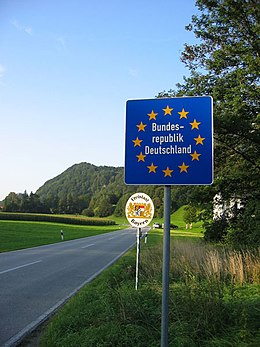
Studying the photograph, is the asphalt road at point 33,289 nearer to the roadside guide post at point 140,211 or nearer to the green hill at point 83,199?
the roadside guide post at point 140,211

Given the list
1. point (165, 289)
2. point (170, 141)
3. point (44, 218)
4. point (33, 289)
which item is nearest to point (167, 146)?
point (170, 141)

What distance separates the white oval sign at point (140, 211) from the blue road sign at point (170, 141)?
5.74 meters

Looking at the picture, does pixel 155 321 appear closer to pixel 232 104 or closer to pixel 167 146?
pixel 167 146

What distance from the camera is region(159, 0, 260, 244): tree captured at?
1455 centimetres

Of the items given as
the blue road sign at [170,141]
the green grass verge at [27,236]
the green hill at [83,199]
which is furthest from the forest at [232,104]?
the green hill at [83,199]

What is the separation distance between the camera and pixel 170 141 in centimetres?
352

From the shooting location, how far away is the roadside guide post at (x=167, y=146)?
3.41m

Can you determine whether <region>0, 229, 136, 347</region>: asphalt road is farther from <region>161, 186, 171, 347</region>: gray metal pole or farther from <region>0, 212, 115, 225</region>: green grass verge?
<region>0, 212, 115, 225</region>: green grass verge

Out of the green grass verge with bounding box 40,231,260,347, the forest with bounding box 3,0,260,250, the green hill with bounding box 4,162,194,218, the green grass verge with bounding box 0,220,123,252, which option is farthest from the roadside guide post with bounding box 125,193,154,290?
the green hill with bounding box 4,162,194,218

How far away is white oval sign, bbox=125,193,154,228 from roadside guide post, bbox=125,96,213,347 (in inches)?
226

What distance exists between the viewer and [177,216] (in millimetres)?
129000

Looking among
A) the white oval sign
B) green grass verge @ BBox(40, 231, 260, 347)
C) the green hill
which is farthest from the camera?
the green hill

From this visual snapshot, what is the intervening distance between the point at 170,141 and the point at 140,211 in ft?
19.7

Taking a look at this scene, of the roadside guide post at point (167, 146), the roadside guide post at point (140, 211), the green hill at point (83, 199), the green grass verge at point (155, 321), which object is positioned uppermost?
the green hill at point (83, 199)
